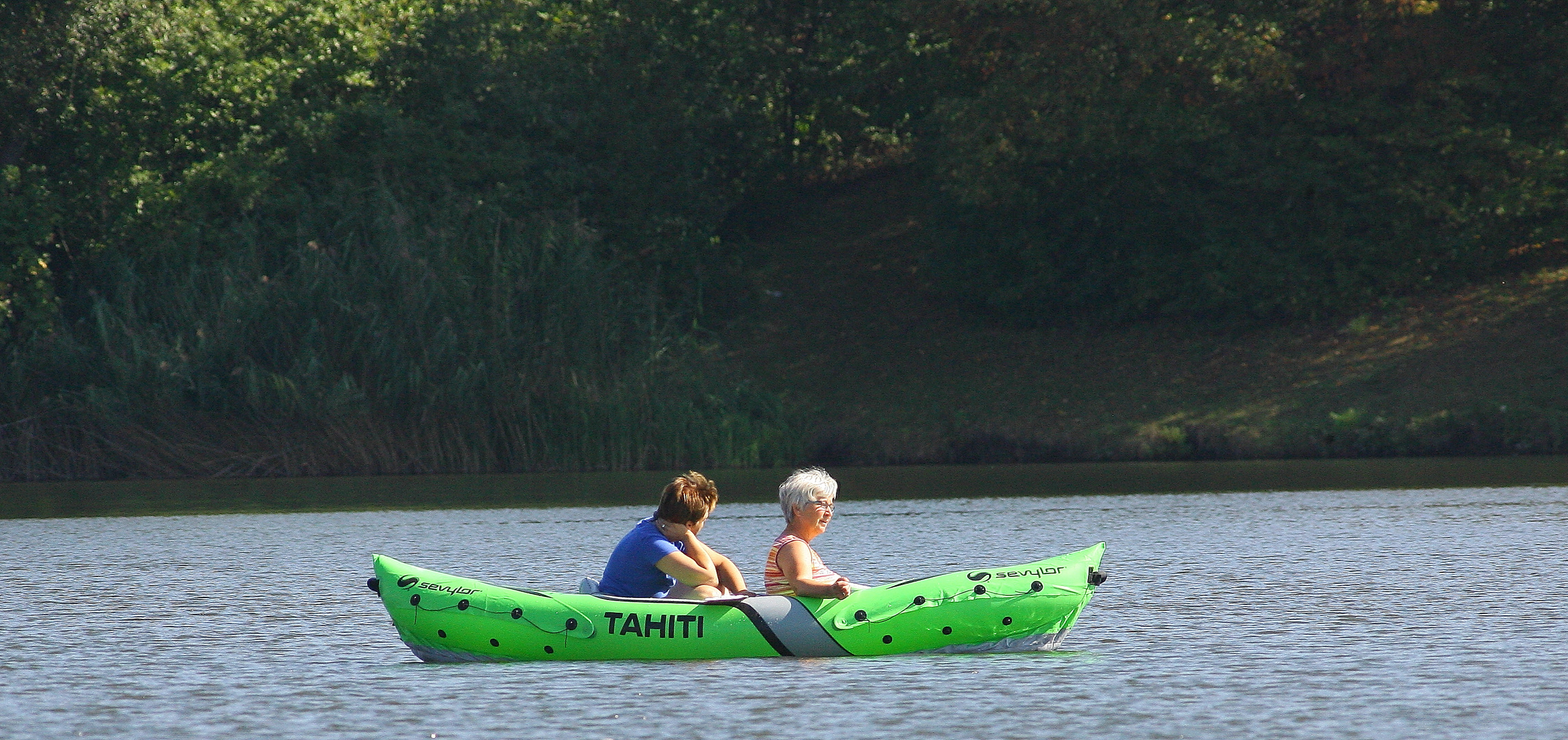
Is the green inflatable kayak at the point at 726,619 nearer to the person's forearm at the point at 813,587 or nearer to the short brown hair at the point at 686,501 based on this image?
the person's forearm at the point at 813,587

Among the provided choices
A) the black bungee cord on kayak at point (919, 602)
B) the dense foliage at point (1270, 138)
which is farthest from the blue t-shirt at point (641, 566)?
the dense foliage at point (1270, 138)

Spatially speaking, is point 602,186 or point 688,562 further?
point 602,186

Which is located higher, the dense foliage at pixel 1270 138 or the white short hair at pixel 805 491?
the dense foliage at pixel 1270 138

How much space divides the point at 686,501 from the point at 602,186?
28.4 meters

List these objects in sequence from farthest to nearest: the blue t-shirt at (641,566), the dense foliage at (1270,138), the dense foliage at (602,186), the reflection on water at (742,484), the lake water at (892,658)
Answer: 1. the dense foliage at (1270,138)
2. the dense foliage at (602,186)
3. the reflection on water at (742,484)
4. the blue t-shirt at (641,566)
5. the lake water at (892,658)

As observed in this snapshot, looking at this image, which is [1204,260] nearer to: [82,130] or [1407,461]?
[1407,461]

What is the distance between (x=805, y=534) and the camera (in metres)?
9.40

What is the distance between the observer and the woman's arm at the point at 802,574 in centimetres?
935

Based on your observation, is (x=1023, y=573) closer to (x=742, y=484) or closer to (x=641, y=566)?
(x=641, y=566)

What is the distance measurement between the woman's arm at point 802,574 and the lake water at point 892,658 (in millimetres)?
355

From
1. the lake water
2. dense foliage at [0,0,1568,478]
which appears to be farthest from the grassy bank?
the lake water

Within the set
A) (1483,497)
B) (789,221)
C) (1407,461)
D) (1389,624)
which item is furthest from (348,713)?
(789,221)

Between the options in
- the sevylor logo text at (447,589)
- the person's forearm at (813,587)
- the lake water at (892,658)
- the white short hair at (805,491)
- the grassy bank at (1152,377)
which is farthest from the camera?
the grassy bank at (1152,377)

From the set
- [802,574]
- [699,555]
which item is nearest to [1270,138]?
[699,555]
